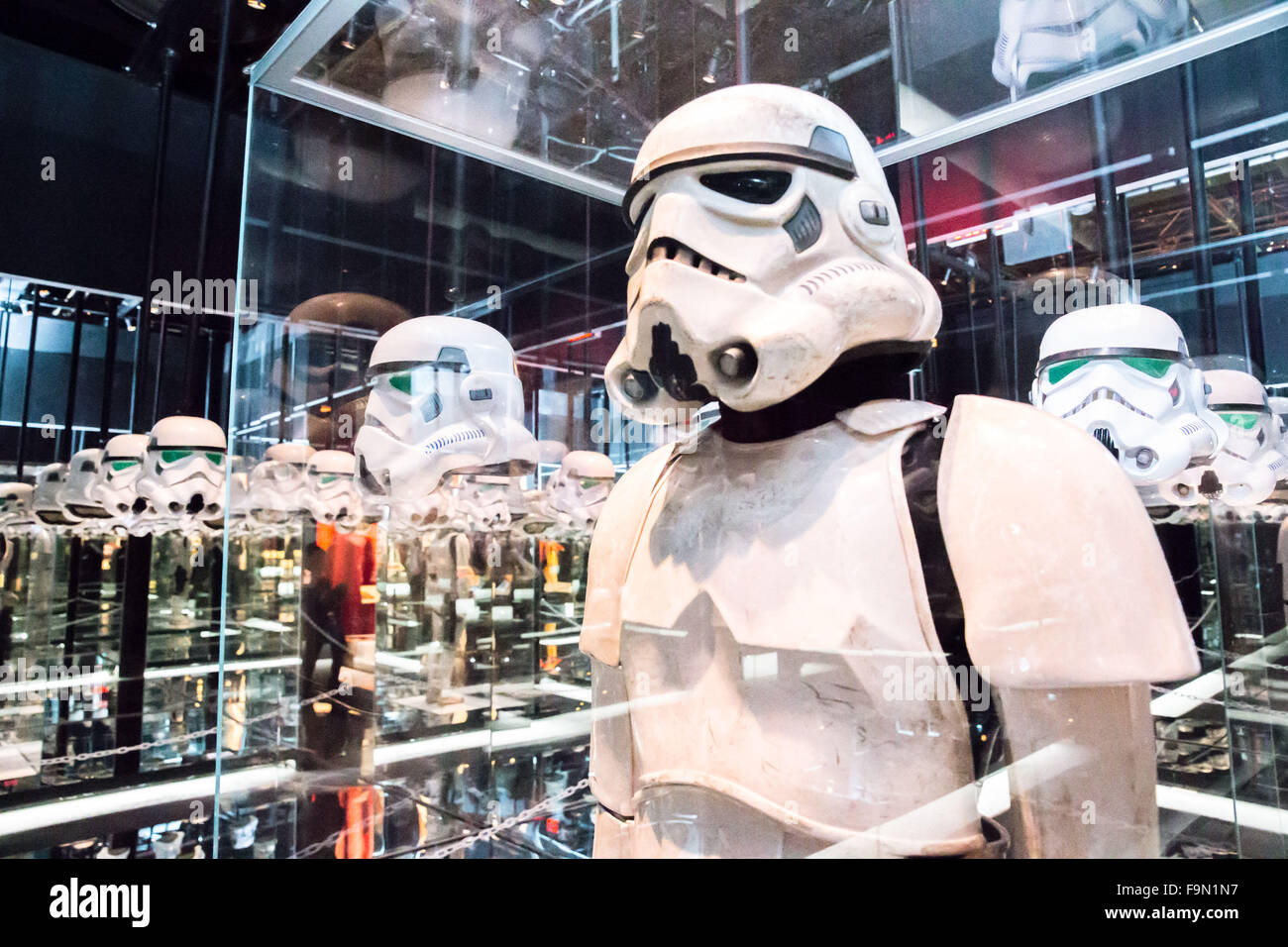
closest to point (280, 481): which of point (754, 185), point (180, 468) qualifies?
point (180, 468)

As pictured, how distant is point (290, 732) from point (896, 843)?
3.23 metres

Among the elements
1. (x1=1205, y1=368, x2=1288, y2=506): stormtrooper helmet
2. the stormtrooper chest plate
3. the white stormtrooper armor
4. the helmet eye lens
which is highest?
the white stormtrooper armor

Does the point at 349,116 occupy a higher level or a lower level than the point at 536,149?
higher

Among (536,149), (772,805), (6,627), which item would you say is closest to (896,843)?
(772,805)

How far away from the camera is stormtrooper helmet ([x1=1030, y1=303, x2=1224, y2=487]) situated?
169 centimetres

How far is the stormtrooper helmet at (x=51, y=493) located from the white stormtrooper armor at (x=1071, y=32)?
6.00 metres

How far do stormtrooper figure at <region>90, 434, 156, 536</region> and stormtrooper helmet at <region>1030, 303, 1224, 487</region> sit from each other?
217 inches

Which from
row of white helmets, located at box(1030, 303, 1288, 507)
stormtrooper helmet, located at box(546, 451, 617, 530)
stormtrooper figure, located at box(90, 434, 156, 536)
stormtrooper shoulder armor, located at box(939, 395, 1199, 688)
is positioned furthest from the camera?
stormtrooper figure, located at box(90, 434, 156, 536)

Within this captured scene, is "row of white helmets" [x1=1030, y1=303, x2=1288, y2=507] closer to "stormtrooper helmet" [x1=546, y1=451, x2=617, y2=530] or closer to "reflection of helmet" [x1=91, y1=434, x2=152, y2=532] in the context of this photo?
"stormtrooper helmet" [x1=546, y1=451, x2=617, y2=530]

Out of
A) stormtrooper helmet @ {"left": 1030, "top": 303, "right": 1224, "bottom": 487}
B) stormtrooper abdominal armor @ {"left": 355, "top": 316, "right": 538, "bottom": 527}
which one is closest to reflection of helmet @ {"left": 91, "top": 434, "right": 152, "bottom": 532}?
stormtrooper abdominal armor @ {"left": 355, "top": 316, "right": 538, "bottom": 527}

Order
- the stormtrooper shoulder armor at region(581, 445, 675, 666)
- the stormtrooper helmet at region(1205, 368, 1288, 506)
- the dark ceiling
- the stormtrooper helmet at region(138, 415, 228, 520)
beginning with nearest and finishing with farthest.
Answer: the stormtrooper shoulder armor at region(581, 445, 675, 666) < the stormtrooper helmet at region(1205, 368, 1288, 506) < the dark ceiling < the stormtrooper helmet at region(138, 415, 228, 520)

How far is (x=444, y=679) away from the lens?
4.21m

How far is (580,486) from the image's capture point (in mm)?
2914
